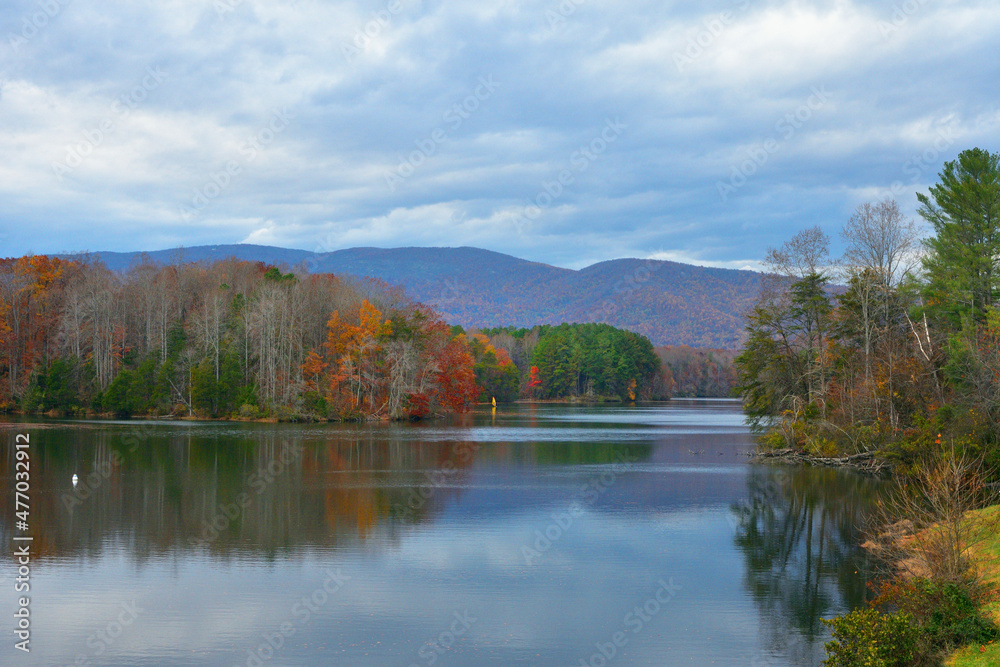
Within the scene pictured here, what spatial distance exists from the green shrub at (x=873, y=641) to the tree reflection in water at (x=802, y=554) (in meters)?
1.82

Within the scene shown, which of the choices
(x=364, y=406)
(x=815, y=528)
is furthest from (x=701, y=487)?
(x=364, y=406)

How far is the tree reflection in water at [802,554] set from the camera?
1400 cm

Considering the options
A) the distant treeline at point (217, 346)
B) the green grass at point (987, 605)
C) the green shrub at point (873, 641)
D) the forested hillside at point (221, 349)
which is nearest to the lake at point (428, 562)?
the green shrub at point (873, 641)

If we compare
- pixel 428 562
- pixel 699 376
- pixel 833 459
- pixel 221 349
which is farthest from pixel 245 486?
pixel 699 376

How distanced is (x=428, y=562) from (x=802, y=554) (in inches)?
353

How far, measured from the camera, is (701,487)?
30953 mm

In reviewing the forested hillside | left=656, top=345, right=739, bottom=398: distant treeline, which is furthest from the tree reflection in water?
left=656, top=345, right=739, bottom=398: distant treeline

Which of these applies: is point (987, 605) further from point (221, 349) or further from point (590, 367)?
point (590, 367)

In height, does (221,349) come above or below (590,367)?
above

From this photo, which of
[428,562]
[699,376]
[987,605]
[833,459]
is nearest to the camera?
[987,605]

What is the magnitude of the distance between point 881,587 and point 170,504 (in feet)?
64.5

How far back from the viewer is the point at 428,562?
18250 mm

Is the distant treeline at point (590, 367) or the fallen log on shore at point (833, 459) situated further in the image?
the distant treeline at point (590, 367)

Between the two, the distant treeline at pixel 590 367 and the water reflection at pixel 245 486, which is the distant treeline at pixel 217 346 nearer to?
the water reflection at pixel 245 486
